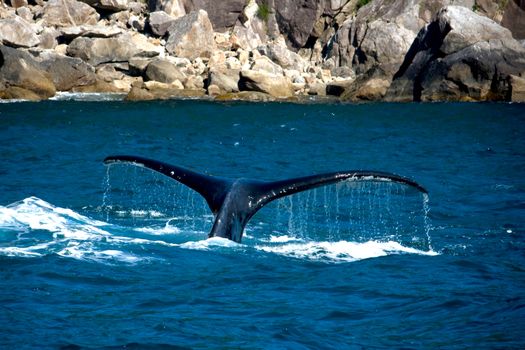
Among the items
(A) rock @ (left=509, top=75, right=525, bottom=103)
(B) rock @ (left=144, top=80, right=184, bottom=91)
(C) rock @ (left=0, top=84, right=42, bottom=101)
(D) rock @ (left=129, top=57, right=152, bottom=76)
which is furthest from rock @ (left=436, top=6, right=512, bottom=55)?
(C) rock @ (left=0, top=84, right=42, bottom=101)

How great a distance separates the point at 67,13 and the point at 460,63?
28552 millimetres

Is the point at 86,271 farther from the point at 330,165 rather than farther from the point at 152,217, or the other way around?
the point at 330,165

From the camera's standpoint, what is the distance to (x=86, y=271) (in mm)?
9664

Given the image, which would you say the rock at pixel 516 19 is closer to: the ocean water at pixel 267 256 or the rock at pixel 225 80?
the rock at pixel 225 80

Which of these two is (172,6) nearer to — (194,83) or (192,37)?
(192,37)

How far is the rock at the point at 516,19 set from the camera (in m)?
61.2

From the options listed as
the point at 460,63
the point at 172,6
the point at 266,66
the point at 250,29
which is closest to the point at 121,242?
the point at 460,63

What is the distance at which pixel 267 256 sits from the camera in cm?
1081

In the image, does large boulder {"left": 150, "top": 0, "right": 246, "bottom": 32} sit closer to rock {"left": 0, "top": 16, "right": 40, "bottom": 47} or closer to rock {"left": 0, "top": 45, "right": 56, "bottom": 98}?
rock {"left": 0, "top": 16, "right": 40, "bottom": 47}

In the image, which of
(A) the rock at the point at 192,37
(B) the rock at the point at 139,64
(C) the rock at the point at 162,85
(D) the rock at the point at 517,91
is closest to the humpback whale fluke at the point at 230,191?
(D) the rock at the point at 517,91

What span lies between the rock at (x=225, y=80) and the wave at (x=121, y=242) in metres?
37.5

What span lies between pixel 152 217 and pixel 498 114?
2539 cm

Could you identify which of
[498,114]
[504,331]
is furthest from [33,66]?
[504,331]

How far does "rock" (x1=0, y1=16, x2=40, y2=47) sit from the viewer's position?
53125 millimetres
